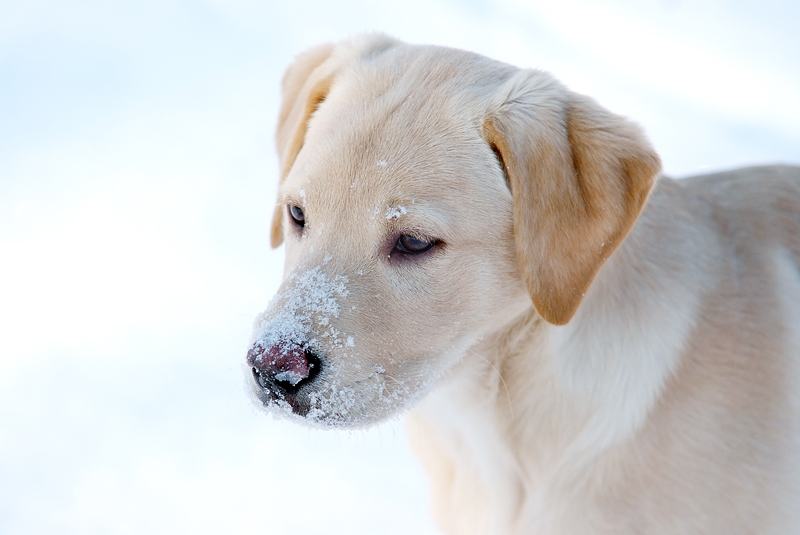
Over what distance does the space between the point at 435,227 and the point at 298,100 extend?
105 centimetres

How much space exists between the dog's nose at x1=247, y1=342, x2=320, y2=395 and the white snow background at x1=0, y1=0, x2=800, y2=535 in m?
0.64

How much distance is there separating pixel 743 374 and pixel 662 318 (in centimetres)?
34

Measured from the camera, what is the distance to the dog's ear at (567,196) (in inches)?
80.7

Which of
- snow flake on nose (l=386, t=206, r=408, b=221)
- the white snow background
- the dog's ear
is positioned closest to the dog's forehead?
snow flake on nose (l=386, t=206, r=408, b=221)

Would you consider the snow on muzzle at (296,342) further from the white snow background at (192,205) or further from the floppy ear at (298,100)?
the floppy ear at (298,100)

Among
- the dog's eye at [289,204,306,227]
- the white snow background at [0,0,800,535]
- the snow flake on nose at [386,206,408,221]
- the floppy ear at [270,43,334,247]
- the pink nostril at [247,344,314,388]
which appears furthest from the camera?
the white snow background at [0,0,800,535]

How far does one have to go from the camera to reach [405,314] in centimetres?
204

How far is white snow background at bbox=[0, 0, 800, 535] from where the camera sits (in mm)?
3537

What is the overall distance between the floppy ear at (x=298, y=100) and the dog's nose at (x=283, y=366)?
0.96m

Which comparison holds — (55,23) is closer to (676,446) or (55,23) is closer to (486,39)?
(486,39)

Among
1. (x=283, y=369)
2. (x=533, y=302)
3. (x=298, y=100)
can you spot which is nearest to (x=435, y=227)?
(x=533, y=302)

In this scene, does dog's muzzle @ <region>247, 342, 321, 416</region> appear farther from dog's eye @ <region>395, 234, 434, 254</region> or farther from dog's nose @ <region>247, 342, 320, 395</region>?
dog's eye @ <region>395, 234, 434, 254</region>

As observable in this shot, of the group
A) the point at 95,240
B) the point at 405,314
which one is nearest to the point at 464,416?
the point at 405,314

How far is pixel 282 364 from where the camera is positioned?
1.87 m
